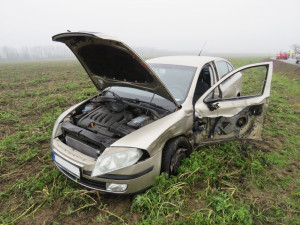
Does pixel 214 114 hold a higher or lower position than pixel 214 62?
lower

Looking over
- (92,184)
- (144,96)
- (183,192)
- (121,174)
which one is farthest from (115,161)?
(144,96)

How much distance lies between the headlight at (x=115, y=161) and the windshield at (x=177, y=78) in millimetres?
1080

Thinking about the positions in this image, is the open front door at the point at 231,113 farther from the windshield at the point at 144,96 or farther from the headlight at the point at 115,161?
the headlight at the point at 115,161

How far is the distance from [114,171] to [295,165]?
2844mm

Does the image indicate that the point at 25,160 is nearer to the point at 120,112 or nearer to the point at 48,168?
the point at 48,168

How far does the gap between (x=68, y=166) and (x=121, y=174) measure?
0.66 meters

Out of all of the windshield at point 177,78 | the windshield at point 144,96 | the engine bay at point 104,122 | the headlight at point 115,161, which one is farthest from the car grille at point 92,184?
the windshield at point 177,78

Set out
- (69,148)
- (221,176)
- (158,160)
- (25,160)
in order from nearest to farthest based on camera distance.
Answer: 1. (158,160)
2. (69,148)
3. (221,176)
4. (25,160)

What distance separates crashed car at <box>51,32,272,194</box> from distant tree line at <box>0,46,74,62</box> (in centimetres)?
11177

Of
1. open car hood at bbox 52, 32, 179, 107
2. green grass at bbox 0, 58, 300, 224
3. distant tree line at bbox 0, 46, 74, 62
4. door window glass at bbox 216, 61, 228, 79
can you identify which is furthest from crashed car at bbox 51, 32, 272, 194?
distant tree line at bbox 0, 46, 74, 62

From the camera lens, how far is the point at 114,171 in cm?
198

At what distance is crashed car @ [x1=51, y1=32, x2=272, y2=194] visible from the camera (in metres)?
2.05

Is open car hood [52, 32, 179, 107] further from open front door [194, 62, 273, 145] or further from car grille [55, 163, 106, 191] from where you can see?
car grille [55, 163, 106, 191]

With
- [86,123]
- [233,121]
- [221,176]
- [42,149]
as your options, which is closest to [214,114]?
[233,121]
